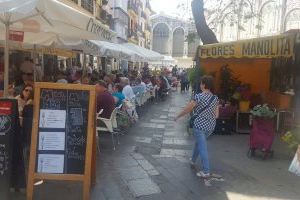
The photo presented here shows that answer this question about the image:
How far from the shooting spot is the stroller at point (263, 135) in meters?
9.08

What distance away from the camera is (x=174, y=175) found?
7.71 m

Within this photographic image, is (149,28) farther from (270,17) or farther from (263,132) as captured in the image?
(263,132)

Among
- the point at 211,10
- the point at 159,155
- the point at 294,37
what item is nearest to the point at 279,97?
the point at 294,37

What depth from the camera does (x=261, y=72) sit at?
48.6ft

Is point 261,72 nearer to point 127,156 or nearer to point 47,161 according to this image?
point 127,156

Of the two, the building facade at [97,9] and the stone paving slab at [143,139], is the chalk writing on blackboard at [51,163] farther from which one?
the building facade at [97,9]

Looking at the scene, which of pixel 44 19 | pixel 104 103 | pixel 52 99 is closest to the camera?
pixel 52 99

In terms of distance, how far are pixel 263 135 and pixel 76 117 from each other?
4429mm

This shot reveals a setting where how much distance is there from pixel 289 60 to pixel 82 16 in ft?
25.7

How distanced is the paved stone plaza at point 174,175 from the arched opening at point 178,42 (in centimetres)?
7247

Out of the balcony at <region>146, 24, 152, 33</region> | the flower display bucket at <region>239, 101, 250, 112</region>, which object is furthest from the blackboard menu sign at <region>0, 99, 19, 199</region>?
the balcony at <region>146, 24, 152, 33</region>

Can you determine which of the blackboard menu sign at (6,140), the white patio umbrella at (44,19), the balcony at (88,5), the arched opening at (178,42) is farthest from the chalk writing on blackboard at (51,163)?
the arched opening at (178,42)

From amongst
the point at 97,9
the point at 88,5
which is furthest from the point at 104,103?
the point at 97,9

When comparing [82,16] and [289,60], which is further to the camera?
[289,60]
